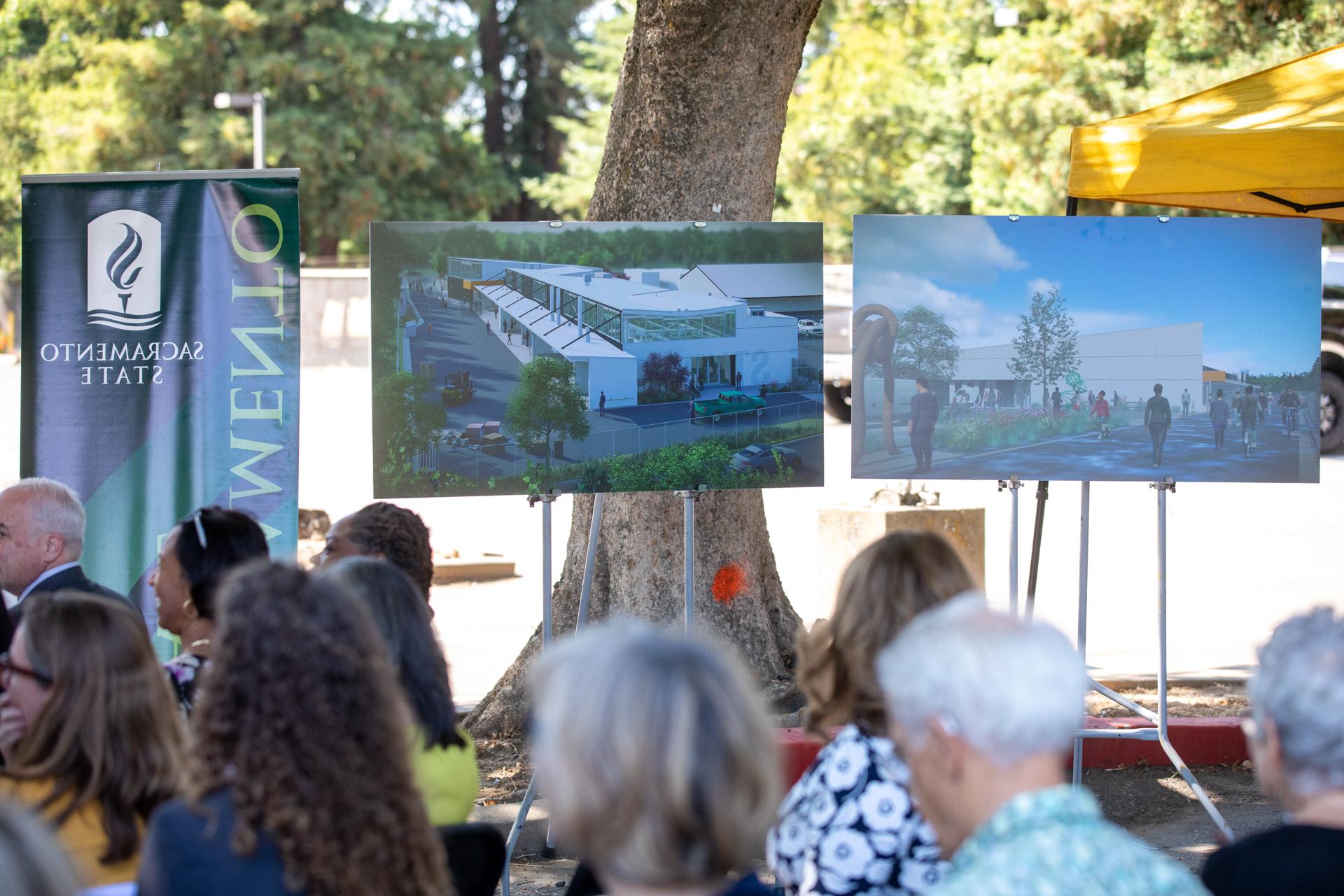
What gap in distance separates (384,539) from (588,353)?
1480 mm

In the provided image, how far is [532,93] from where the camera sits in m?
30.4

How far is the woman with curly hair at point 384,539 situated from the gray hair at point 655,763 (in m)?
1.70

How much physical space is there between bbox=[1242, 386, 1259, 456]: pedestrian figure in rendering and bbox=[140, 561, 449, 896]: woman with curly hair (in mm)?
3949

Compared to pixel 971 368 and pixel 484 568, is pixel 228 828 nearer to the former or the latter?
pixel 971 368

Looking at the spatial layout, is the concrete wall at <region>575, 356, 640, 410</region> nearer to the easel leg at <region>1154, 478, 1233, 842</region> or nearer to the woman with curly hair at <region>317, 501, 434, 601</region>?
the woman with curly hair at <region>317, 501, 434, 601</region>

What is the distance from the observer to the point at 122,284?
470 cm

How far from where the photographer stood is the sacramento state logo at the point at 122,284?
469cm

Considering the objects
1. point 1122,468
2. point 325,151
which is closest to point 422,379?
point 1122,468

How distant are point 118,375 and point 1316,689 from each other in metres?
4.10

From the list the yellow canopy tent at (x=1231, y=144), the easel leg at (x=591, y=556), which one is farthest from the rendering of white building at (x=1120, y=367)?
the easel leg at (x=591, y=556)

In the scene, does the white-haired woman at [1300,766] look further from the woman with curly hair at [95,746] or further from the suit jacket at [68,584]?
the suit jacket at [68,584]

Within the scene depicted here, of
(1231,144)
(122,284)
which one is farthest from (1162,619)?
(122,284)

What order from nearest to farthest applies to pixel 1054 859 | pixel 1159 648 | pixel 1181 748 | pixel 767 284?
pixel 1054 859
pixel 767 284
pixel 1159 648
pixel 1181 748

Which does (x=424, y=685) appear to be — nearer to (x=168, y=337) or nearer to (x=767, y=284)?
(x=767, y=284)
